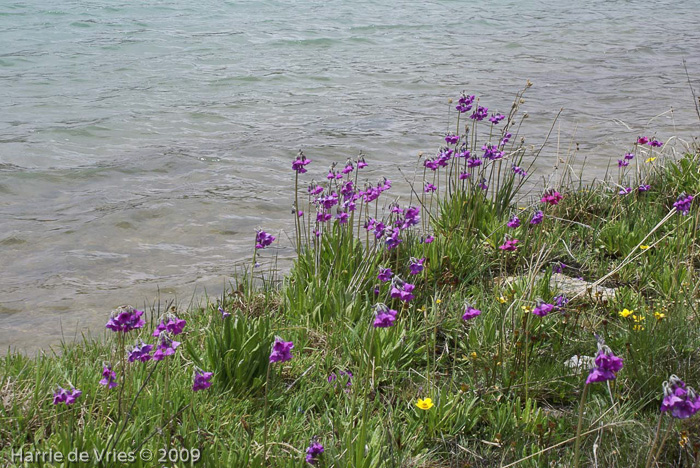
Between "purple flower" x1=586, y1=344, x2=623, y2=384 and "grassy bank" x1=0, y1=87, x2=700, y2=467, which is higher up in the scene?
"purple flower" x1=586, y1=344, x2=623, y2=384

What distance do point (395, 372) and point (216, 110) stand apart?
791 centimetres

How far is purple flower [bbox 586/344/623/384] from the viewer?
1.87 meters

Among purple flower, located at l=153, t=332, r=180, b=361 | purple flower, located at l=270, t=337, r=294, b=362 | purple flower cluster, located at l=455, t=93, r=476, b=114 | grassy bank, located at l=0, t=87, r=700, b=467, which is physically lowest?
grassy bank, located at l=0, t=87, r=700, b=467

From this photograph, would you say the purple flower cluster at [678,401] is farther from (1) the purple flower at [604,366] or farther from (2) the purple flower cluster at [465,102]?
(2) the purple flower cluster at [465,102]

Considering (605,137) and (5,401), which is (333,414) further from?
(605,137)

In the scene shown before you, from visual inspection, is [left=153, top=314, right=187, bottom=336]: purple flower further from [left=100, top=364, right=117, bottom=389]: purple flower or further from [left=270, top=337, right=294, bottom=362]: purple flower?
[left=270, top=337, right=294, bottom=362]: purple flower

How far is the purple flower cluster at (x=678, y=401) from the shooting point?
1.84m

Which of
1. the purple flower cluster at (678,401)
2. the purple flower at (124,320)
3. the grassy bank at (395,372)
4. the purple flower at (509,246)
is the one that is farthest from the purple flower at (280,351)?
the purple flower at (509,246)

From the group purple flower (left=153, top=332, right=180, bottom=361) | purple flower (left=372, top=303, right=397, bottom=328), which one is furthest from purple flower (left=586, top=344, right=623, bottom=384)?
purple flower (left=153, top=332, right=180, bottom=361)

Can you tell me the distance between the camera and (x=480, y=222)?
5.12 m

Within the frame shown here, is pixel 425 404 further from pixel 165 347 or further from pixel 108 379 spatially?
pixel 108 379

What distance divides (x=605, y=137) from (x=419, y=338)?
21.4 feet

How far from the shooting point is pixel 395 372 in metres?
3.40

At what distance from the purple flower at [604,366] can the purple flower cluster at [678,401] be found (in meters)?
0.14
